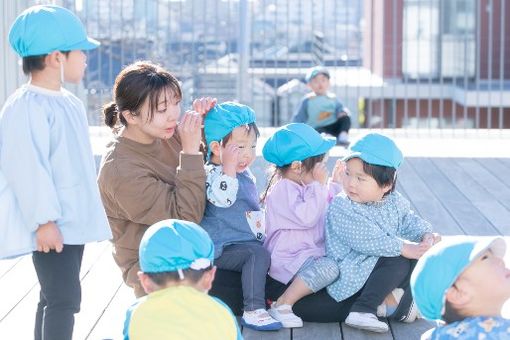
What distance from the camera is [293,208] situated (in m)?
4.67

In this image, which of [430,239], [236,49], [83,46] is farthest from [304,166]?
[236,49]

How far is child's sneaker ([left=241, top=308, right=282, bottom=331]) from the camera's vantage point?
14.6 ft

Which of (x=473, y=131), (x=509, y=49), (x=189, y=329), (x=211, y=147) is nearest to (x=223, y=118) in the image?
(x=211, y=147)

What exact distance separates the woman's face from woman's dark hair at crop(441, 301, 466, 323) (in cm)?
161

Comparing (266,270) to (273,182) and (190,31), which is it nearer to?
(273,182)

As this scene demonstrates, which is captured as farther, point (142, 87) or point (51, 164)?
point (142, 87)

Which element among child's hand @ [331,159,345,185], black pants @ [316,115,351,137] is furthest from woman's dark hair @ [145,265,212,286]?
black pants @ [316,115,351,137]

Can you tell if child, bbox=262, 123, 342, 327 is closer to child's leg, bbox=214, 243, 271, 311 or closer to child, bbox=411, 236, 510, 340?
child's leg, bbox=214, 243, 271, 311

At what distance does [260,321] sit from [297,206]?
1.67ft

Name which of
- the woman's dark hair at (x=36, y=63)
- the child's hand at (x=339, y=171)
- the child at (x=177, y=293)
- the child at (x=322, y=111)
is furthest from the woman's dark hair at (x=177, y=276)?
the child at (x=322, y=111)

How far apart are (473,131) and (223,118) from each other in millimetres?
6237

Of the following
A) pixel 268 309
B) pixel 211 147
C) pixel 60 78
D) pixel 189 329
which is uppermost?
pixel 60 78

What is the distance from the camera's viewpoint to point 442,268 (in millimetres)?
3020

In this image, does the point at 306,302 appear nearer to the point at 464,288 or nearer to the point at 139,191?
the point at 139,191
